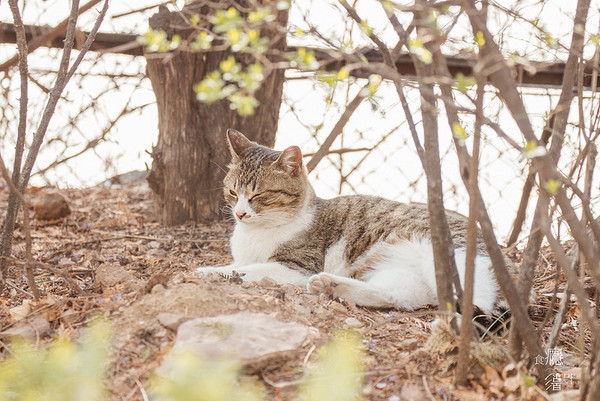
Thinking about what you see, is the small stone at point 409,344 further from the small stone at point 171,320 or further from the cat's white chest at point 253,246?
the cat's white chest at point 253,246

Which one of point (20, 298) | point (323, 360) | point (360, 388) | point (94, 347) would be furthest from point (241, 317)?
point (20, 298)

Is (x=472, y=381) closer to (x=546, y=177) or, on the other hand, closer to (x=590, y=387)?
(x=590, y=387)

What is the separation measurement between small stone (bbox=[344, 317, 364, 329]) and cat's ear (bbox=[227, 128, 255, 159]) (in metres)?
1.55

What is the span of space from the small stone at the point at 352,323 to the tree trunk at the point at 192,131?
1.97m

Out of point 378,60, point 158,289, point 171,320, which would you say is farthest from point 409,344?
point 378,60

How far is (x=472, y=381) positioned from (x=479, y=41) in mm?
1103

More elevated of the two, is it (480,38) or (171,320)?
(480,38)

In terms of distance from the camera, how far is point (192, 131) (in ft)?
13.8

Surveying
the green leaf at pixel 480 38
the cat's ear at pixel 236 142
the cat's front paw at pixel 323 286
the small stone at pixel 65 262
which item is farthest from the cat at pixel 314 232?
the green leaf at pixel 480 38

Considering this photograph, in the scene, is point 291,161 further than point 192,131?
No

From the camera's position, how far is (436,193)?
1913mm

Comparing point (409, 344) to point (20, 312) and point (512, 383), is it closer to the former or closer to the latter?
point (512, 383)

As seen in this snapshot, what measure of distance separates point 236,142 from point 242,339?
1.92 meters

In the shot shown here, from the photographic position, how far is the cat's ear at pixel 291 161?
3.58 meters
